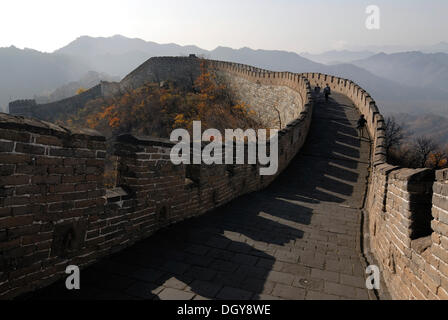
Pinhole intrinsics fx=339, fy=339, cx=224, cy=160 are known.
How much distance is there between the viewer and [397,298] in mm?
2977

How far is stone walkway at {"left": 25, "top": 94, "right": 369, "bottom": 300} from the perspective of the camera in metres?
3.02

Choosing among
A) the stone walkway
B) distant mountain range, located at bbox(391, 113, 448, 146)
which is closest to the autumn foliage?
the stone walkway

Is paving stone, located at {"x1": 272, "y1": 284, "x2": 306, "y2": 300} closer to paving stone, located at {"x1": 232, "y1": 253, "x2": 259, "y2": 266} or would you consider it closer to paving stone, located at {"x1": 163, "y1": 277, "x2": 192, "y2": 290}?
paving stone, located at {"x1": 232, "y1": 253, "x2": 259, "y2": 266}

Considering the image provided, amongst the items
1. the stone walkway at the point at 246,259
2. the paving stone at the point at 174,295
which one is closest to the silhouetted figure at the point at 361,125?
the stone walkway at the point at 246,259

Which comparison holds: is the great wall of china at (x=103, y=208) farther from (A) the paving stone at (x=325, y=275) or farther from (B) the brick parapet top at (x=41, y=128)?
(A) the paving stone at (x=325, y=275)

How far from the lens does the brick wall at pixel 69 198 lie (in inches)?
99.5

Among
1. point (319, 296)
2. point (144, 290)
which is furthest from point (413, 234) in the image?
point (144, 290)

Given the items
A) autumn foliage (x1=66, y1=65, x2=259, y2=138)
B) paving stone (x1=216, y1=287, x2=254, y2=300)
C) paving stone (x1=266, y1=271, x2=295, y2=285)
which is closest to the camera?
paving stone (x1=216, y1=287, x2=254, y2=300)

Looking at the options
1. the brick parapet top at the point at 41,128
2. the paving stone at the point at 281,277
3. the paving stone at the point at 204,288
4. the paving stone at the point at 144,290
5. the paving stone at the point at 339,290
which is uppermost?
the brick parapet top at the point at 41,128

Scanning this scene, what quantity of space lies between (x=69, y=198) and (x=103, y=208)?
0.48 m

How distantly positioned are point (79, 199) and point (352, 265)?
314 centimetres

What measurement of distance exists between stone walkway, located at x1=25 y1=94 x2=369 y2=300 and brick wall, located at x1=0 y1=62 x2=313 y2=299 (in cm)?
19
